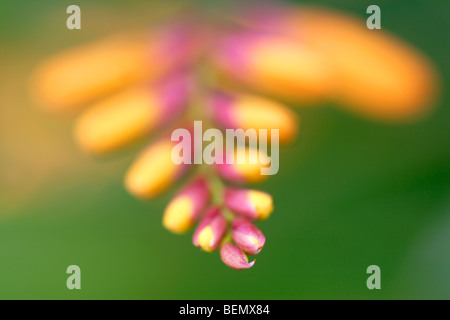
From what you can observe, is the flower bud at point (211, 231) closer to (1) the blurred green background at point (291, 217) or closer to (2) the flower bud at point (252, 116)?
(2) the flower bud at point (252, 116)

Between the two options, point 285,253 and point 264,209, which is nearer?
point 264,209

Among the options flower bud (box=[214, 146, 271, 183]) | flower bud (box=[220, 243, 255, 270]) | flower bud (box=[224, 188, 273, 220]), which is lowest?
flower bud (box=[220, 243, 255, 270])

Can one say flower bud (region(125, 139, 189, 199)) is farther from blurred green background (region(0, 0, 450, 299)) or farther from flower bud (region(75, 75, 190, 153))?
blurred green background (region(0, 0, 450, 299))

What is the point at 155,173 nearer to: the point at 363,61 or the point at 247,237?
the point at 247,237

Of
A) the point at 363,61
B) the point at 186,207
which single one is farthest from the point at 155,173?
the point at 363,61

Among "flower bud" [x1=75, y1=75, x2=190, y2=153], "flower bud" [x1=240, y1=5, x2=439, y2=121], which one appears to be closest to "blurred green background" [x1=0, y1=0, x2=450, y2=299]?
"flower bud" [x1=240, y1=5, x2=439, y2=121]
